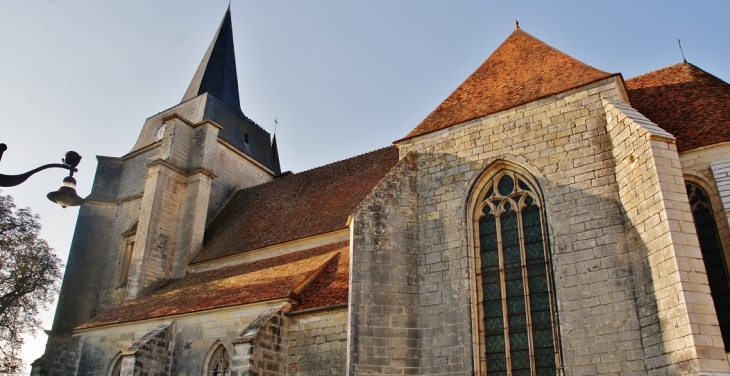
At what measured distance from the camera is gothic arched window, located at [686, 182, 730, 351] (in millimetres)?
8297

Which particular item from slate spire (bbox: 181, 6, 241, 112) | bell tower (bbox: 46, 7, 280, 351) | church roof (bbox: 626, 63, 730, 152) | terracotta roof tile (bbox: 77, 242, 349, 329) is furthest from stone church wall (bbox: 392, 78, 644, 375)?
slate spire (bbox: 181, 6, 241, 112)

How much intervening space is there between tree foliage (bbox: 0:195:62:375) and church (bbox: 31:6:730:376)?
4730mm

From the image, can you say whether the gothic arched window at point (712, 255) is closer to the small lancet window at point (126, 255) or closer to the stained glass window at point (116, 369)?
the stained glass window at point (116, 369)

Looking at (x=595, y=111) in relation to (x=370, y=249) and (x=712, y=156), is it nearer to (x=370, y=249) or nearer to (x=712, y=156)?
(x=712, y=156)

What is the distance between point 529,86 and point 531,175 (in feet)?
6.53

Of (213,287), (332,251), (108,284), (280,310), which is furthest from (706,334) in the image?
(108,284)

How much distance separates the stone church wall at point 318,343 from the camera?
10215 mm

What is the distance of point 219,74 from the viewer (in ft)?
76.6

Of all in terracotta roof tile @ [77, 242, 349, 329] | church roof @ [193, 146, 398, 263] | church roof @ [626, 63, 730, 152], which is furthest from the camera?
church roof @ [193, 146, 398, 263]

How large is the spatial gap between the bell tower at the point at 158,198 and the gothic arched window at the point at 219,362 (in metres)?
4.48

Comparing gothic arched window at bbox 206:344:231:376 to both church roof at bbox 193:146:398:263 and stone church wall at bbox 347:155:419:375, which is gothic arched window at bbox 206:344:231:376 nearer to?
church roof at bbox 193:146:398:263

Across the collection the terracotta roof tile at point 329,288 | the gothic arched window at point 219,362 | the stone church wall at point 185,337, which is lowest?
the gothic arched window at point 219,362

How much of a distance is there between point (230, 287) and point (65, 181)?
729 cm

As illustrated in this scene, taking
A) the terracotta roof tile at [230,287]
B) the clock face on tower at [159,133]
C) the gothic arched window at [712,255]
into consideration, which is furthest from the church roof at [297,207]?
the gothic arched window at [712,255]
